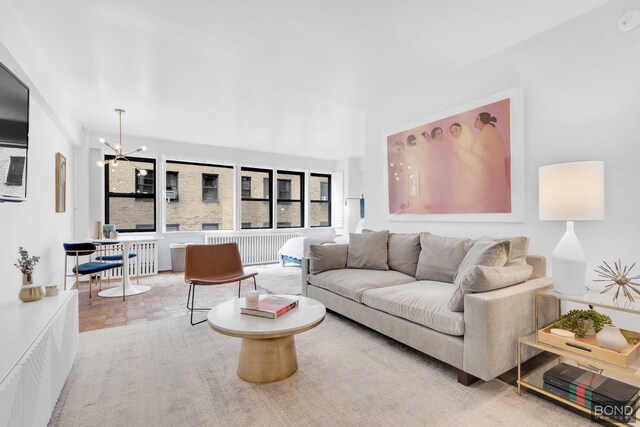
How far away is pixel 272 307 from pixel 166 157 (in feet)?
16.8

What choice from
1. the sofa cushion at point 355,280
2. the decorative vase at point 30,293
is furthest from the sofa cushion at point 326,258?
the decorative vase at point 30,293

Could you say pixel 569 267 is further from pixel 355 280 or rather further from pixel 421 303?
pixel 355 280

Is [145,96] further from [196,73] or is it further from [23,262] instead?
[23,262]

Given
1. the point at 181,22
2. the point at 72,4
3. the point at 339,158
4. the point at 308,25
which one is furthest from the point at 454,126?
→ the point at 339,158

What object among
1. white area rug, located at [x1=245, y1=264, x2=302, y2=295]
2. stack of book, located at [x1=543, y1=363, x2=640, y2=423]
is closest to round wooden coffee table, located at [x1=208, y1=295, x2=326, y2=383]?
stack of book, located at [x1=543, y1=363, x2=640, y2=423]

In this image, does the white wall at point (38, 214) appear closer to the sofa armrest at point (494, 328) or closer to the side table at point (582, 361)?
the sofa armrest at point (494, 328)

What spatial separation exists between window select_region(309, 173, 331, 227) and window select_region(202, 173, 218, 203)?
2365 mm

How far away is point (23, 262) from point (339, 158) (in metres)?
6.73

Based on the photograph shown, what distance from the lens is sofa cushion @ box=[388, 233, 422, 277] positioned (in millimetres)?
3348

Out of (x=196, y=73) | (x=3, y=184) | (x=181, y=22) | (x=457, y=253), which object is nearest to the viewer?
(x=3, y=184)

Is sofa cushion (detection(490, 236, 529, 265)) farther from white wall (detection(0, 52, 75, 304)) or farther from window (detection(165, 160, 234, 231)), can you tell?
window (detection(165, 160, 234, 231))

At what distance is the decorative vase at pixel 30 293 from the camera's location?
203 centimetres

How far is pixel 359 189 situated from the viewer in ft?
27.2

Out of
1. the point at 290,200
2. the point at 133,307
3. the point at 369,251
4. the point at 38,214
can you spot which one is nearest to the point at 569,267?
the point at 369,251
